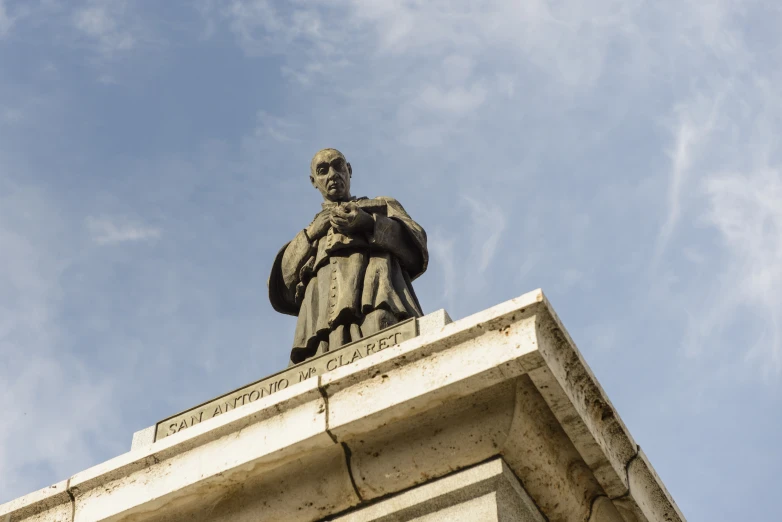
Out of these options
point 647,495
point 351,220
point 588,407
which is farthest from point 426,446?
point 351,220

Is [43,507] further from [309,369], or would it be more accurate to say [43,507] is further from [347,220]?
[347,220]

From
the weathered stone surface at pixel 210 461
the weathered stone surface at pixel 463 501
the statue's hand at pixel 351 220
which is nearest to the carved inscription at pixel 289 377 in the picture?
the weathered stone surface at pixel 210 461

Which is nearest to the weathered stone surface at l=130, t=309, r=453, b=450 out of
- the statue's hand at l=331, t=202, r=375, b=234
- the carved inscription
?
the carved inscription

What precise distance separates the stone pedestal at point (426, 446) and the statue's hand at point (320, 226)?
2.59 metres

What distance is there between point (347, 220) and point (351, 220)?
0.03 metres

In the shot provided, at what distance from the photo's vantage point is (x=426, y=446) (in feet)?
19.9

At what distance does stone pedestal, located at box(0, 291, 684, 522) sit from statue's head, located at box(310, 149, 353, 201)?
3.12 metres

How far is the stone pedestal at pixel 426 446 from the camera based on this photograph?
19.4ft

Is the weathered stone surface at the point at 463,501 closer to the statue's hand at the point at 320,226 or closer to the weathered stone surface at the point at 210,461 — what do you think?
the weathered stone surface at the point at 210,461

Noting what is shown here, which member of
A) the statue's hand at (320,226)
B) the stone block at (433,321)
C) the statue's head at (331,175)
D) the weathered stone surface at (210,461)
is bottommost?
the weathered stone surface at (210,461)

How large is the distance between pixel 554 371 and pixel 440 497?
84 cm

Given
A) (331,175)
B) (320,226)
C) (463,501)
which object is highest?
(331,175)

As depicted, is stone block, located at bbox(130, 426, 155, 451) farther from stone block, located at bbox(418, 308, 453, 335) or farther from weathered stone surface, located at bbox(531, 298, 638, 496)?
weathered stone surface, located at bbox(531, 298, 638, 496)

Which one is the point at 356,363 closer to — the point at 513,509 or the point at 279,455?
the point at 279,455
